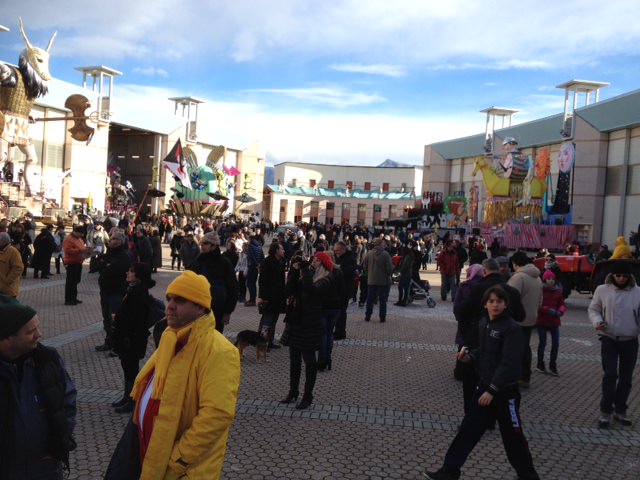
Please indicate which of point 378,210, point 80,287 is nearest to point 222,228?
point 80,287

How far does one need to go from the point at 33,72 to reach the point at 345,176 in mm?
48356

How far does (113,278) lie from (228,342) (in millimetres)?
5465

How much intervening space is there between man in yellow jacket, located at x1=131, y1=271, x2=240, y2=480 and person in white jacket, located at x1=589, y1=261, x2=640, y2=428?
458 cm

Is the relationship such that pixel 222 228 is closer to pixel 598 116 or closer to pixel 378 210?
pixel 598 116

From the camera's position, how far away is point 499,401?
4.38 meters

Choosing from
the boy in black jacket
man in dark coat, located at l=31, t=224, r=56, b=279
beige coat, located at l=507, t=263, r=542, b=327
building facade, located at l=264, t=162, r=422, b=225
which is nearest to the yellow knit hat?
the boy in black jacket

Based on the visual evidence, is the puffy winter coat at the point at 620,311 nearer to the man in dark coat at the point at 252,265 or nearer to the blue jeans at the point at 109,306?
the blue jeans at the point at 109,306

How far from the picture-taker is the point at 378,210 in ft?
229

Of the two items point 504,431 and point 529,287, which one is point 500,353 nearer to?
point 504,431

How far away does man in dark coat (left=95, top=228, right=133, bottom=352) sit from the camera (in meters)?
7.80

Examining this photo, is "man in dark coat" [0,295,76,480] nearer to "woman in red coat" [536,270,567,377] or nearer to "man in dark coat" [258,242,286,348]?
"man in dark coat" [258,242,286,348]

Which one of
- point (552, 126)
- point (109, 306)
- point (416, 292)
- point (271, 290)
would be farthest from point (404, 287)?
point (552, 126)

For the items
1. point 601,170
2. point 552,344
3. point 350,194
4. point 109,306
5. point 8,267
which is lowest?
point 552,344

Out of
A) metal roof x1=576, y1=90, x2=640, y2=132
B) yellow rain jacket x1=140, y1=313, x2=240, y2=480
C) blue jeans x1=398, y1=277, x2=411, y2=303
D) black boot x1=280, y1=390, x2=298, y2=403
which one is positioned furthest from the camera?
metal roof x1=576, y1=90, x2=640, y2=132
